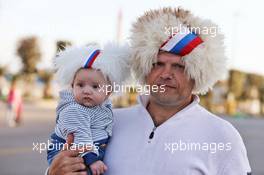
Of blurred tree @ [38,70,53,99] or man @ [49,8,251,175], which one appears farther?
blurred tree @ [38,70,53,99]

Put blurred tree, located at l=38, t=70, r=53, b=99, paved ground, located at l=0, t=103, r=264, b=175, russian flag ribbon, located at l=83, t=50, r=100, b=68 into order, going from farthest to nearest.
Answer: blurred tree, located at l=38, t=70, r=53, b=99 < paved ground, located at l=0, t=103, r=264, b=175 < russian flag ribbon, located at l=83, t=50, r=100, b=68

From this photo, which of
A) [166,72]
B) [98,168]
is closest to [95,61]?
[166,72]

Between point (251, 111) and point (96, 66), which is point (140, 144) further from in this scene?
point (251, 111)

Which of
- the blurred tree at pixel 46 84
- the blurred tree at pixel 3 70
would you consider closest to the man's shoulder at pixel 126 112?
the blurred tree at pixel 46 84

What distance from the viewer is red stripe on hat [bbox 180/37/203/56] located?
2.51 metres

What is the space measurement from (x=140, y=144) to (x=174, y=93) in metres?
0.28

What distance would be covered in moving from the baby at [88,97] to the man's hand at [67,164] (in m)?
0.05

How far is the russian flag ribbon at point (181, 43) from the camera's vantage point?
8.18ft

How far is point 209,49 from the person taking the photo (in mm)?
2578

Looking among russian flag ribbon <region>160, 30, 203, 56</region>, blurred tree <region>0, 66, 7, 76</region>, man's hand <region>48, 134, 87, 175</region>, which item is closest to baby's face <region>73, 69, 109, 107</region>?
man's hand <region>48, 134, 87, 175</region>

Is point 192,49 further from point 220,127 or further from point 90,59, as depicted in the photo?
point 90,59

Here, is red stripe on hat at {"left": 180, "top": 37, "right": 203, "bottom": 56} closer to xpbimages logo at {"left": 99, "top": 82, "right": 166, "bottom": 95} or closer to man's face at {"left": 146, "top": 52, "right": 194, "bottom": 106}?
man's face at {"left": 146, "top": 52, "right": 194, "bottom": 106}

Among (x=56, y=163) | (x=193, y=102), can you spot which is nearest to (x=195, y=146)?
(x=193, y=102)

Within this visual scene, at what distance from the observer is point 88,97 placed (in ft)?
8.67
